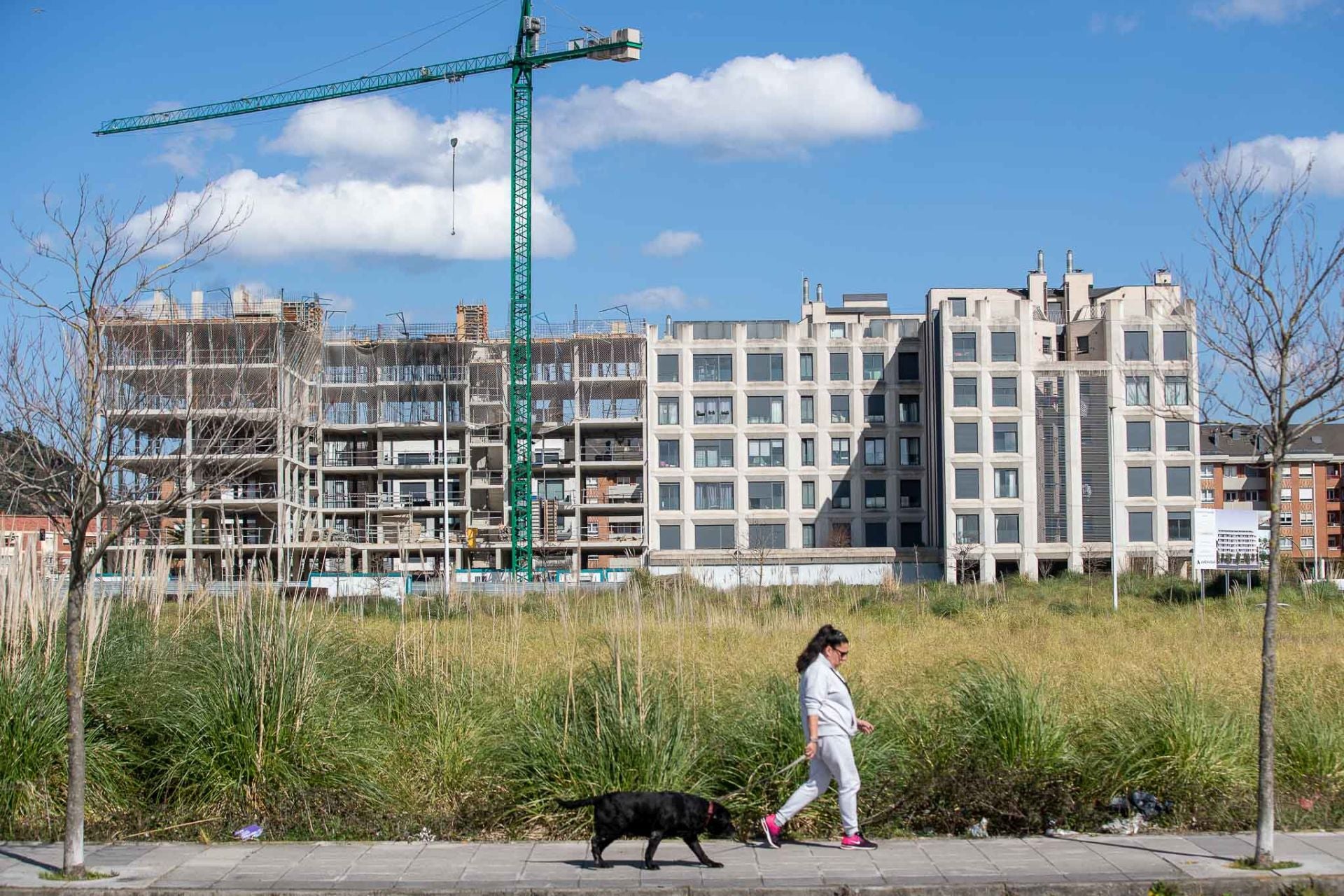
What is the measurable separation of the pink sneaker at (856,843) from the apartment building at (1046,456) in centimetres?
5406

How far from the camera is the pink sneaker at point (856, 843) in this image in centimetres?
980

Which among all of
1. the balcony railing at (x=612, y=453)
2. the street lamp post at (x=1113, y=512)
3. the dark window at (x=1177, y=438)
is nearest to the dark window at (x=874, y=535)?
the street lamp post at (x=1113, y=512)

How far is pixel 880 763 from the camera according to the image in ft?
35.9

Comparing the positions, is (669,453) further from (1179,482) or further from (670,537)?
(1179,482)

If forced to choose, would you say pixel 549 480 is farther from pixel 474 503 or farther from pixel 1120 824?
pixel 1120 824

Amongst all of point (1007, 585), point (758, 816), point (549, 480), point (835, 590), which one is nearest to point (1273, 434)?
point (758, 816)

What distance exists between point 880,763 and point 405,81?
81.2 metres

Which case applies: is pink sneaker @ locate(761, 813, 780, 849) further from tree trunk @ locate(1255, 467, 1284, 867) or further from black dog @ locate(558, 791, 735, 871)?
tree trunk @ locate(1255, 467, 1284, 867)

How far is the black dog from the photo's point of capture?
9242 millimetres

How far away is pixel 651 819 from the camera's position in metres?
9.24

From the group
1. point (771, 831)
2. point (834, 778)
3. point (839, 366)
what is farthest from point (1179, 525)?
point (771, 831)

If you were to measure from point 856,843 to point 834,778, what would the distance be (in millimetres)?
541

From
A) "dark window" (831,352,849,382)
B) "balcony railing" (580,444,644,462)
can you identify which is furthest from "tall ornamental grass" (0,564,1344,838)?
"dark window" (831,352,849,382)

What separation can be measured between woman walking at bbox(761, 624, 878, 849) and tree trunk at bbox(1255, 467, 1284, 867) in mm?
2850
